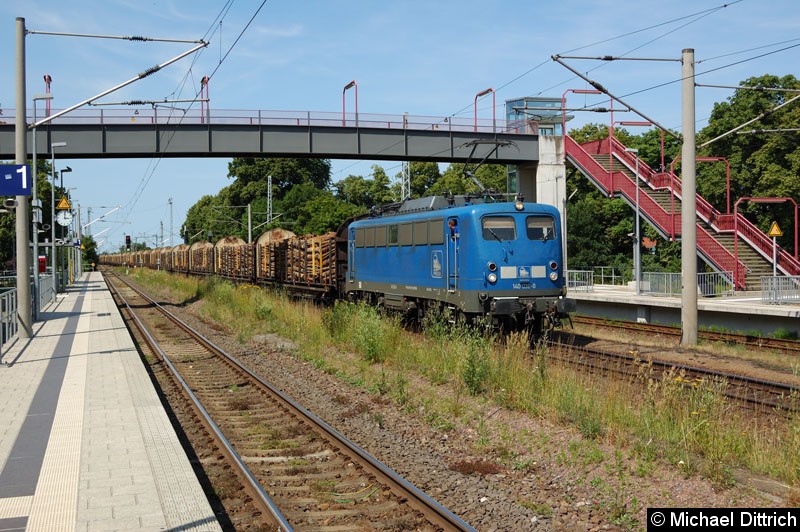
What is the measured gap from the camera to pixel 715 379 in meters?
10.4

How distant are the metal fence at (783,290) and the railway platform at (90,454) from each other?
58.5 feet

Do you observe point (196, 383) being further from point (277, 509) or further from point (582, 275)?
point (582, 275)

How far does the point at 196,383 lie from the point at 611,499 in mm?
8860

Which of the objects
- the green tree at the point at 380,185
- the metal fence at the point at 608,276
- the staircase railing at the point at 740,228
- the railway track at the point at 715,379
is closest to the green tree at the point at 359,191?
the green tree at the point at 380,185

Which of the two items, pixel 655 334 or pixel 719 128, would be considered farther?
pixel 719 128

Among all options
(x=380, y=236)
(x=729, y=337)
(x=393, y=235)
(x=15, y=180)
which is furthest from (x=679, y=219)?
(x=15, y=180)

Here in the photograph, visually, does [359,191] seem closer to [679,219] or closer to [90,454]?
[679,219]

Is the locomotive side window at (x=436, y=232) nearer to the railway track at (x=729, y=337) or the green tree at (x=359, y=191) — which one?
the railway track at (x=729, y=337)

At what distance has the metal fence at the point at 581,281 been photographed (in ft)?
106

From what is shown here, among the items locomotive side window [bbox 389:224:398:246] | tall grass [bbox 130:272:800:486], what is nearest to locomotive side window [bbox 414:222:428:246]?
locomotive side window [bbox 389:224:398:246]

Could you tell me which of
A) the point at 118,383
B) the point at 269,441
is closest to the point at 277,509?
the point at 269,441

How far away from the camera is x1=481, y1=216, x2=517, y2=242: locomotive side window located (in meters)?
15.9

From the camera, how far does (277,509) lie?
6.36 m

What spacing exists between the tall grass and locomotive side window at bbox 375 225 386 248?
274cm
